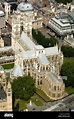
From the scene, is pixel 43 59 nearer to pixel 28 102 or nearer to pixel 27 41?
pixel 27 41

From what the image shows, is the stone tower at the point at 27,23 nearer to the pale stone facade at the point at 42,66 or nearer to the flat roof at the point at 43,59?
the pale stone facade at the point at 42,66

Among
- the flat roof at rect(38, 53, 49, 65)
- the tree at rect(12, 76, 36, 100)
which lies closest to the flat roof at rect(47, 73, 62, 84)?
the flat roof at rect(38, 53, 49, 65)

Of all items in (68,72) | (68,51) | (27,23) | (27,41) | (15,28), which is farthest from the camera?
(68,51)

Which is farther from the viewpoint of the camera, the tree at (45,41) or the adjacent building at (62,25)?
the adjacent building at (62,25)

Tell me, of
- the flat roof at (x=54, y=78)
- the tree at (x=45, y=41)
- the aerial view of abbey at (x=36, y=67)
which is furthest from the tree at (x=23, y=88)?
the tree at (x=45, y=41)

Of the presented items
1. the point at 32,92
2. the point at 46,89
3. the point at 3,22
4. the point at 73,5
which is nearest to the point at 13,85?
the point at 32,92

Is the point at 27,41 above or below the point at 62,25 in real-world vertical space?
above

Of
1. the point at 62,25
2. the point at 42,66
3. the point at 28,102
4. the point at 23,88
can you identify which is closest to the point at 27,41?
the point at 42,66

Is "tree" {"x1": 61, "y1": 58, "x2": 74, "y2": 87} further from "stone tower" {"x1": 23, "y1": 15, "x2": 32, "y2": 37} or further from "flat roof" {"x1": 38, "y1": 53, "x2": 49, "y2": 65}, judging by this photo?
"stone tower" {"x1": 23, "y1": 15, "x2": 32, "y2": 37}
